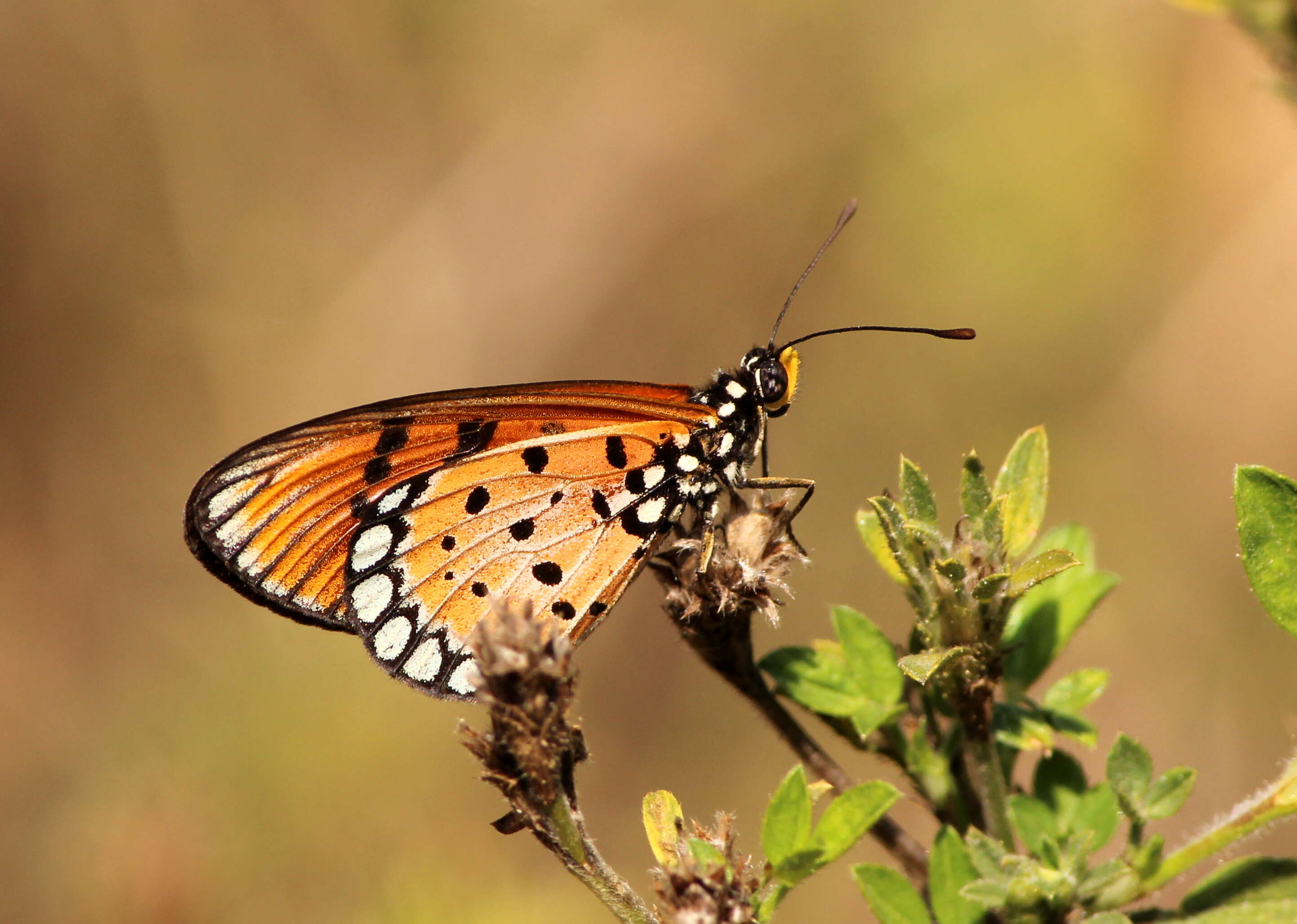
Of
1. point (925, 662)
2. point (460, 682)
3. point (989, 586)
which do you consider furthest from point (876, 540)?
point (460, 682)

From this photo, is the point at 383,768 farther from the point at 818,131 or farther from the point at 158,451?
the point at 818,131

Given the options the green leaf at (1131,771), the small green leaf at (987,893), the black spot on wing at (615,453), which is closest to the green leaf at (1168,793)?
the green leaf at (1131,771)

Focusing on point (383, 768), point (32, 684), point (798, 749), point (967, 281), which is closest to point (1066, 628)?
point (798, 749)

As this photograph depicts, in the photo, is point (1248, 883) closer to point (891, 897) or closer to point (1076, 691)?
point (1076, 691)

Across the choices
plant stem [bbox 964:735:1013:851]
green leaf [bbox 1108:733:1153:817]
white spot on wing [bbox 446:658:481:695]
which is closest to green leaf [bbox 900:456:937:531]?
plant stem [bbox 964:735:1013:851]

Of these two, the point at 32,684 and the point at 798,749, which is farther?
the point at 32,684

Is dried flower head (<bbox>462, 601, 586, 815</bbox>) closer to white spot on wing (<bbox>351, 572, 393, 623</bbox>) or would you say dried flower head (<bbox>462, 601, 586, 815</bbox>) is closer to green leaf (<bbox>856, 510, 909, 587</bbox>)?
green leaf (<bbox>856, 510, 909, 587</bbox>)
